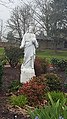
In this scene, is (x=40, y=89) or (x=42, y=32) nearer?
(x=40, y=89)

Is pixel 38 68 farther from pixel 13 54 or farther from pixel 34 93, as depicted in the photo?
pixel 34 93

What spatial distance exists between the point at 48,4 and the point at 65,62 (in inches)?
1128

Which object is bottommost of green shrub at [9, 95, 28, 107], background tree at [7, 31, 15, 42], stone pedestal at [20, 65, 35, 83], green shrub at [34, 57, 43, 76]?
background tree at [7, 31, 15, 42]

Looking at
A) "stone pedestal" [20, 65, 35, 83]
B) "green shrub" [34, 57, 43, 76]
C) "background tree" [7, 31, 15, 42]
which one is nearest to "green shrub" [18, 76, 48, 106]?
"stone pedestal" [20, 65, 35, 83]

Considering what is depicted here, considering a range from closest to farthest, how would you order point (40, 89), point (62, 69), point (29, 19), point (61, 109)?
point (61, 109) < point (40, 89) < point (62, 69) < point (29, 19)

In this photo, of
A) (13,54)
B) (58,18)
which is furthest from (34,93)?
(58,18)

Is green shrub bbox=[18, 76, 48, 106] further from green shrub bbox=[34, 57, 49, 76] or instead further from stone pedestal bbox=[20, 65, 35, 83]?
green shrub bbox=[34, 57, 49, 76]

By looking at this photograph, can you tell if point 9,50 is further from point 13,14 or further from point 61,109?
point 13,14

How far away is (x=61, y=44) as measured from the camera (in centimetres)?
5728

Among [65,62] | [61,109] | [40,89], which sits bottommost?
[65,62]

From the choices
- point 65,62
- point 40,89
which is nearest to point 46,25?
point 65,62

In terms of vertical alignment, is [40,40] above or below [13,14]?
below

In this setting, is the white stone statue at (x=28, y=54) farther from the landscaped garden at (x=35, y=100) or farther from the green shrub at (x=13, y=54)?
the green shrub at (x=13, y=54)

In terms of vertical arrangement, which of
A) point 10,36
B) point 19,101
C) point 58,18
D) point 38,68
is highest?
point 58,18
